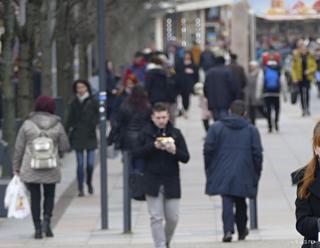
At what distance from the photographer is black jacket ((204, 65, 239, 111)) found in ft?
78.2

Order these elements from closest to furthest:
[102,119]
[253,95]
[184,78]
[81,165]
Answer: [102,119] → [81,165] → [253,95] → [184,78]

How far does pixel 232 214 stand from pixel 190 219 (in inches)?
105

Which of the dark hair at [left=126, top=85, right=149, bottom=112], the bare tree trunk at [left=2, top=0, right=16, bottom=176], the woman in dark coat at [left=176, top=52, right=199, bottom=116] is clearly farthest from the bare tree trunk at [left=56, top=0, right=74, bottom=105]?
the dark hair at [left=126, top=85, right=149, bottom=112]

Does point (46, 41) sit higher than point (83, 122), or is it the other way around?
point (46, 41)

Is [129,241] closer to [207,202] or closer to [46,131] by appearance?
[46,131]

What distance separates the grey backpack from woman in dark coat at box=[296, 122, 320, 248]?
7250 mm

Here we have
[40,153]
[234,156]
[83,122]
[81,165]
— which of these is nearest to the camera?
[234,156]

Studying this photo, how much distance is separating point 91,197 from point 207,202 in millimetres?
1903

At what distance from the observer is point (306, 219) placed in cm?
734

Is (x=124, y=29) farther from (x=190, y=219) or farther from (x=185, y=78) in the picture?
(x=190, y=219)

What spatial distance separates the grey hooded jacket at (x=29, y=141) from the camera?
1445 cm

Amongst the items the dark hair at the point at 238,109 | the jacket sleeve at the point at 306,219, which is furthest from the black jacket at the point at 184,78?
the jacket sleeve at the point at 306,219

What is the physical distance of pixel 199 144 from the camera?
27.4 metres

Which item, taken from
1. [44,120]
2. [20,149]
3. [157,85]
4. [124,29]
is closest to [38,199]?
[20,149]
